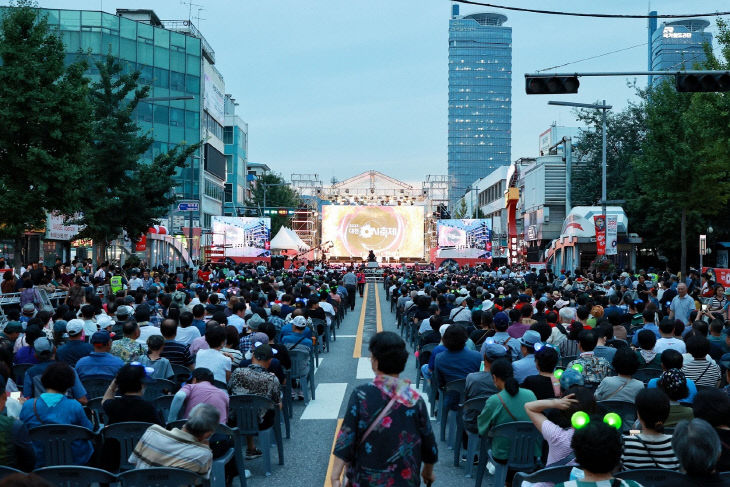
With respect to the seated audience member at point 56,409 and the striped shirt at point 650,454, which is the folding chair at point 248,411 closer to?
the seated audience member at point 56,409

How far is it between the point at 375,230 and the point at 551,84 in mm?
58901

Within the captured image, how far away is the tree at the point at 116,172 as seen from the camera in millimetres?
29406

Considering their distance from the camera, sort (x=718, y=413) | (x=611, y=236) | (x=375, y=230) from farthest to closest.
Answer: (x=375, y=230)
(x=611, y=236)
(x=718, y=413)

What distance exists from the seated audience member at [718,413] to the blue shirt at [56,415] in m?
4.70

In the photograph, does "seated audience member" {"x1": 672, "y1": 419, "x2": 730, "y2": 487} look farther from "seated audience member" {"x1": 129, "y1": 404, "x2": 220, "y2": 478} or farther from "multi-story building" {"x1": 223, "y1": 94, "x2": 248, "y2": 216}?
"multi-story building" {"x1": 223, "y1": 94, "x2": 248, "y2": 216}

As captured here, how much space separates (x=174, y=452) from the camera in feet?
17.4

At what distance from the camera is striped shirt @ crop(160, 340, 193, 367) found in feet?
33.1

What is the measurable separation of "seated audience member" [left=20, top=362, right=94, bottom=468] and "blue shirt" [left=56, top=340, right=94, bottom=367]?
9.96 ft

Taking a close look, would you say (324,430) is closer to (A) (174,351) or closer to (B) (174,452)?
(A) (174,351)

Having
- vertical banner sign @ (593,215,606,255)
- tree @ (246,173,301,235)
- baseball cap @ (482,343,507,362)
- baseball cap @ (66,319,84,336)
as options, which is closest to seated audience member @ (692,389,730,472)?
baseball cap @ (482,343,507,362)

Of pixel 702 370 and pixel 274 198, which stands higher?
pixel 274 198

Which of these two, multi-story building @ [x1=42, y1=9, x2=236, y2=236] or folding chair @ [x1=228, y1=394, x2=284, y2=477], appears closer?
folding chair @ [x1=228, y1=394, x2=284, y2=477]

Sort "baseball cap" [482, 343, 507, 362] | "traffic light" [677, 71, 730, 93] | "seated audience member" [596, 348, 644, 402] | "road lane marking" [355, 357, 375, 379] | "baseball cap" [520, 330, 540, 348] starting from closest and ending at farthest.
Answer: "seated audience member" [596, 348, 644, 402], "baseball cap" [482, 343, 507, 362], "baseball cap" [520, 330, 540, 348], "traffic light" [677, 71, 730, 93], "road lane marking" [355, 357, 375, 379]

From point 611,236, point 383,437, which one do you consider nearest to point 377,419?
point 383,437
